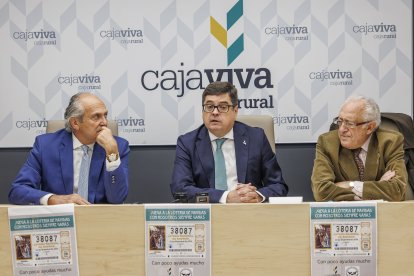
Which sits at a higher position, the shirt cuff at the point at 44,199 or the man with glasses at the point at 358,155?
the man with glasses at the point at 358,155

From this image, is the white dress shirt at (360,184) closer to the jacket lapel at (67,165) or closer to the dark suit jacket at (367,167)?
the dark suit jacket at (367,167)

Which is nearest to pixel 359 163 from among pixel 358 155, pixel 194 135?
pixel 358 155

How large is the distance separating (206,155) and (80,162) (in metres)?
0.68

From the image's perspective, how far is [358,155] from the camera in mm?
3277

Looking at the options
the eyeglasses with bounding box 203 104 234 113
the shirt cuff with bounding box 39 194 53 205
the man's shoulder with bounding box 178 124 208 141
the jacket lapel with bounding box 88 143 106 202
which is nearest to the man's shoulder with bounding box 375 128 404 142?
the eyeglasses with bounding box 203 104 234 113

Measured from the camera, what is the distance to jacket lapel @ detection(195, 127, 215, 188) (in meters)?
3.33

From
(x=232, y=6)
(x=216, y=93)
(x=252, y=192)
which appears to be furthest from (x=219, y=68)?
(x=252, y=192)

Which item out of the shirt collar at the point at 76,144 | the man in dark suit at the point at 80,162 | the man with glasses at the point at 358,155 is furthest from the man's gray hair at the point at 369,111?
the shirt collar at the point at 76,144

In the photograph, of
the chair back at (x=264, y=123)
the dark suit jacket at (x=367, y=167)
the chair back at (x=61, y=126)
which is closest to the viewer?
the dark suit jacket at (x=367, y=167)

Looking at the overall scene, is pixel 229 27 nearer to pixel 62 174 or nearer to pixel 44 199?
pixel 62 174

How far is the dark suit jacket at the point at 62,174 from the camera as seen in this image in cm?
306

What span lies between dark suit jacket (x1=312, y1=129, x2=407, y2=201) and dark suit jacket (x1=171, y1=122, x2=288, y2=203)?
0.27 meters

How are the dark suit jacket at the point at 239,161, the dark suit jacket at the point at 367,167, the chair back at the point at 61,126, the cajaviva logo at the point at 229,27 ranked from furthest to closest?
the cajaviva logo at the point at 229,27, the chair back at the point at 61,126, the dark suit jacket at the point at 239,161, the dark suit jacket at the point at 367,167

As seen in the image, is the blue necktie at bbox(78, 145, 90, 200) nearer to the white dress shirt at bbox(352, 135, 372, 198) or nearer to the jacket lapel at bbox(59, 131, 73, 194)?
the jacket lapel at bbox(59, 131, 73, 194)
